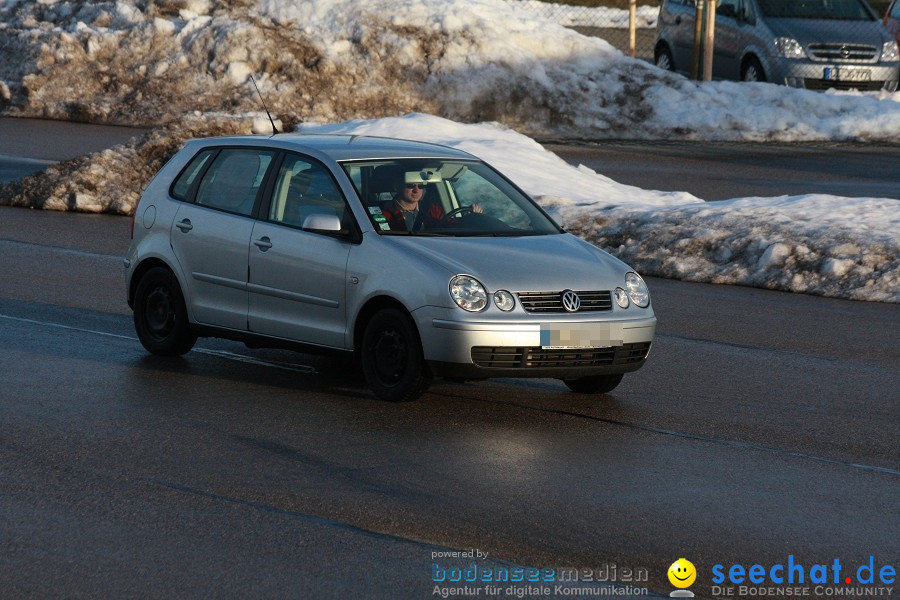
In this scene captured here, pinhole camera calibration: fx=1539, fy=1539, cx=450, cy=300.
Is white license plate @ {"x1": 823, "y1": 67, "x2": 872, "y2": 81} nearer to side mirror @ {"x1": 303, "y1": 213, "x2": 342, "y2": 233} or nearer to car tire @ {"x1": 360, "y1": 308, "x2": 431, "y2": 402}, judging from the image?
side mirror @ {"x1": 303, "y1": 213, "x2": 342, "y2": 233}

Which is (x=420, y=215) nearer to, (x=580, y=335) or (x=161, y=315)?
(x=580, y=335)

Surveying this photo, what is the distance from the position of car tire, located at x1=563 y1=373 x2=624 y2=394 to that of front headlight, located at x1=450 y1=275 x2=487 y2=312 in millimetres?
1112

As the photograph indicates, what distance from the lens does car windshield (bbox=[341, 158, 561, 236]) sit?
922 centimetres

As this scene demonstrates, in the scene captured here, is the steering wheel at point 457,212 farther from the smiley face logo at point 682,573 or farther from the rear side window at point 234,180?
the smiley face logo at point 682,573

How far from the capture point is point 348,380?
31.5 feet

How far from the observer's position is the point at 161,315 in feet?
33.7

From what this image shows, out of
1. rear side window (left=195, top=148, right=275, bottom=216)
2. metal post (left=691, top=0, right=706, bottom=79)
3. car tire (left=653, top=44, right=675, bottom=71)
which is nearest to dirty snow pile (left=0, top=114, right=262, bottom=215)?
rear side window (left=195, top=148, right=275, bottom=216)

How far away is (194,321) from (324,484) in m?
3.27

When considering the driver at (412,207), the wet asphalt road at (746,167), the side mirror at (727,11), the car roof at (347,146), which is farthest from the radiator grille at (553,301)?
the side mirror at (727,11)

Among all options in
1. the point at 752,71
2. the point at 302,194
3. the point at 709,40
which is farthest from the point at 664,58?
the point at 302,194

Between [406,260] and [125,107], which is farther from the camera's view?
[125,107]

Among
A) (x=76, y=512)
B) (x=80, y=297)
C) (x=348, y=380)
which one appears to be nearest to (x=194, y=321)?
(x=348, y=380)

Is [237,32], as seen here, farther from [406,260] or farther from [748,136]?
[406,260]

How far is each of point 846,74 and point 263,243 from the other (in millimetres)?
20761
